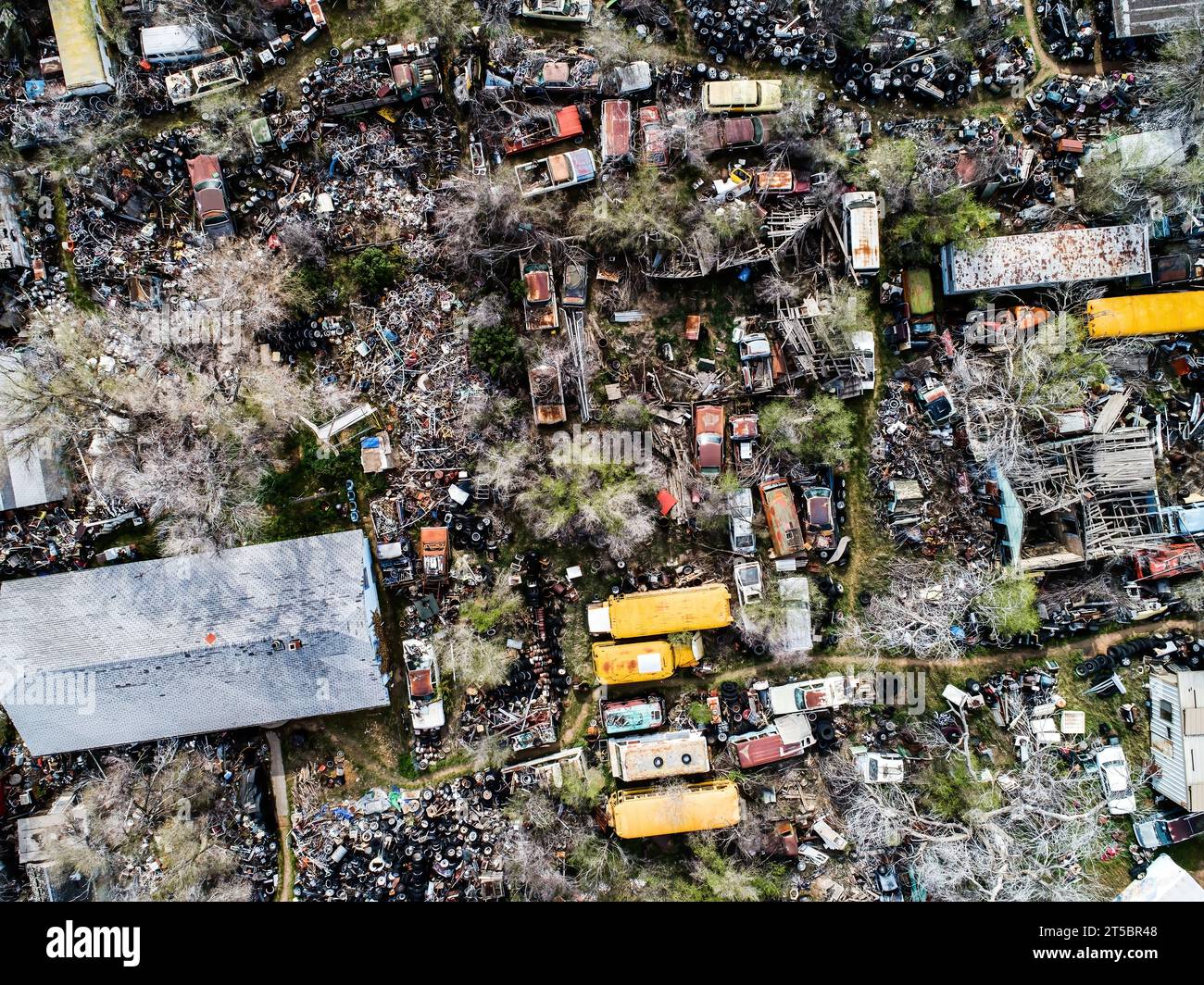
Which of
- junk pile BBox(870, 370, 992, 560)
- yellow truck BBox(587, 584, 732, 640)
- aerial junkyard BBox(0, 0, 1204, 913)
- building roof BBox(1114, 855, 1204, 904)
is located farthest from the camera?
junk pile BBox(870, 370, 992, 560)

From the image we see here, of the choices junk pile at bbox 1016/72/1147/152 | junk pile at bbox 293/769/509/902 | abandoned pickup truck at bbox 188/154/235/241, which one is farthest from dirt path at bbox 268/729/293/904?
junk pile at bbox 1016/72/1147/152

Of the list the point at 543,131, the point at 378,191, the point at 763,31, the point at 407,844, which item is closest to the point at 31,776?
the point at 407,844

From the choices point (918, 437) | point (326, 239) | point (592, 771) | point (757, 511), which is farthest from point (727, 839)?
point (326, 239)

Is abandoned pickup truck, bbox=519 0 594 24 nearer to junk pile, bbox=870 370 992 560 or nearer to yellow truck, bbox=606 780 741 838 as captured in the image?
junk pile, bbox=870 370 992 560

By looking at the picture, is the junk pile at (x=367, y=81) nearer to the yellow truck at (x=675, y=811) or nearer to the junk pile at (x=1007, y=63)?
the junk pile at (x=1007, y=63)
